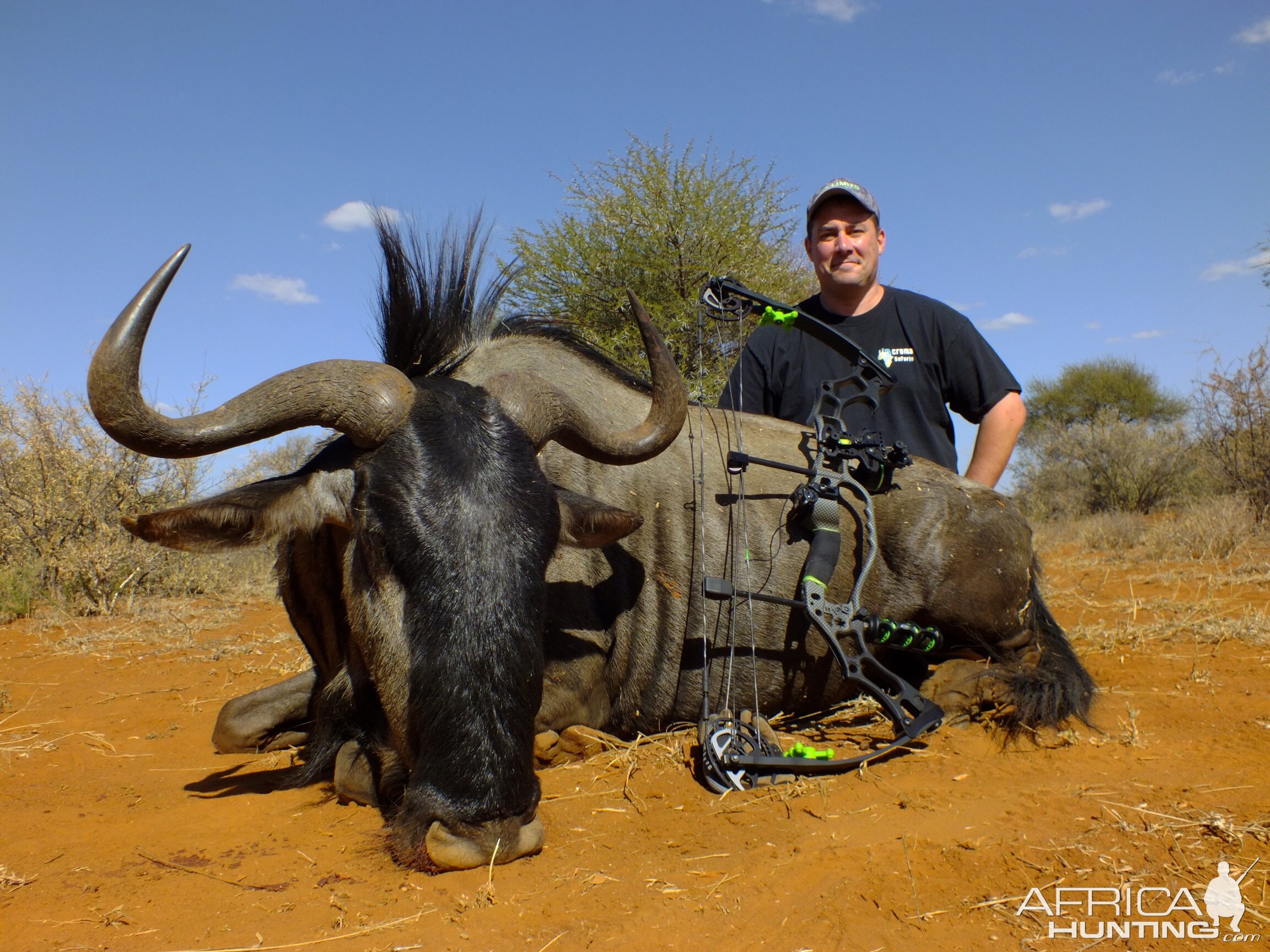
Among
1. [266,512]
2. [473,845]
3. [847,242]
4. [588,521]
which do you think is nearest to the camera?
[473,845]

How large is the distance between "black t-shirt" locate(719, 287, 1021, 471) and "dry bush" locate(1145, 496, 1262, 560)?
16.9 feet

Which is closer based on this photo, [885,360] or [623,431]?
[623,431]

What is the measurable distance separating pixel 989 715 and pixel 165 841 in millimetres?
3274

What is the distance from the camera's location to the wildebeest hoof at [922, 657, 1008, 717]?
3.72m

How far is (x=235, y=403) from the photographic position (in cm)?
286

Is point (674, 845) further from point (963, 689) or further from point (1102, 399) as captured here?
point (1102, 399)

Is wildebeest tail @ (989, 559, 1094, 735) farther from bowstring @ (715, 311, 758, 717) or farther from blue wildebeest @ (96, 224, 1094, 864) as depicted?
bowstring @ (715, 311, 758, 717)

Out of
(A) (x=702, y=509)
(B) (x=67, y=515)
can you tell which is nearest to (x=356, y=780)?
(A) (x=702, y=509)

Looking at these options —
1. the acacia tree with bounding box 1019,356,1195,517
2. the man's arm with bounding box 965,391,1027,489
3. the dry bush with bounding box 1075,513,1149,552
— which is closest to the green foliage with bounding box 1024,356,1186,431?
the acacia tree with bounding box 1019,356,1195,517

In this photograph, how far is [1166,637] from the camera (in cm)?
521

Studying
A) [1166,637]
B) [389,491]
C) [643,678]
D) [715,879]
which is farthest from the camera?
[1166,637]

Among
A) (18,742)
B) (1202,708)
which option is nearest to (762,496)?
(1202,708)

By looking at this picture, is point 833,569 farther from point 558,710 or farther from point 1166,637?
point 1166,637

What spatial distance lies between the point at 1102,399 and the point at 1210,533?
48.4 ft
